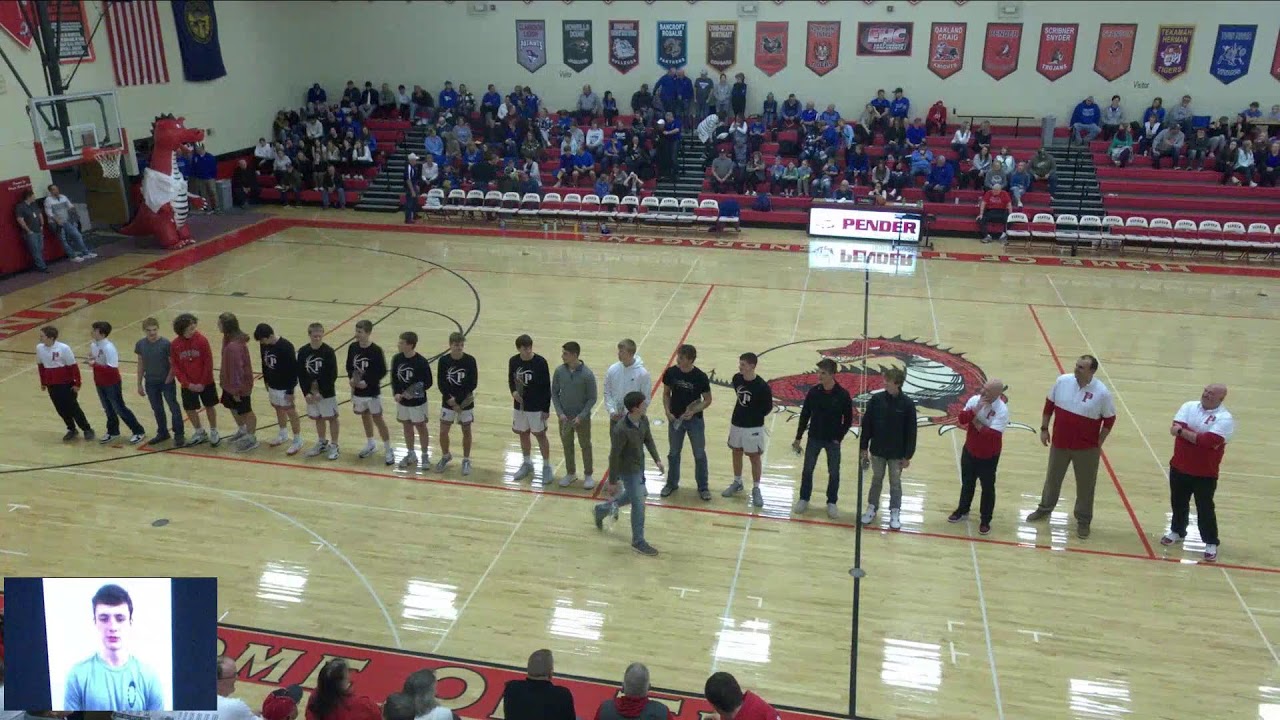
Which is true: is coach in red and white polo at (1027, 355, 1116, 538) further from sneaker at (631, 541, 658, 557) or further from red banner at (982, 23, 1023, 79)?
red banner at (982, 23, 1023, 79)

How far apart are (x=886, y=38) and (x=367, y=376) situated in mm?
19894

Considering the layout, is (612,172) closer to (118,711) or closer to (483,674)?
(483,674)

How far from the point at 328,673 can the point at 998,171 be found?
20.6 meters

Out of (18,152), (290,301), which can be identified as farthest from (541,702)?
(18,152)

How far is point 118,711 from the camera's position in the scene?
4.27m

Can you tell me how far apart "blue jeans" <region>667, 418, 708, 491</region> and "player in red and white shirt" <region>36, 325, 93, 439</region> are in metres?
6.50

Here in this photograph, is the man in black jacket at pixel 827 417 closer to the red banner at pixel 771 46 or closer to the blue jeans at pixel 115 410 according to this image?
the blue jeans at pixel 115 410

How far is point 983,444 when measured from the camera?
8.55m

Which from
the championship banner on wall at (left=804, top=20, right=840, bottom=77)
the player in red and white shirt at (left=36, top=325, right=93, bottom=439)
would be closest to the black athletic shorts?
the player in red and white shirt at (left=36, top=325, right=93, bottom=439)

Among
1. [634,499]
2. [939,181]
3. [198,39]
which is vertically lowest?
[634,499]

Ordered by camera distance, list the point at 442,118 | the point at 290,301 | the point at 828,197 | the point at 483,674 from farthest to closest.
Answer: the point at 442,118 → the point at 828,197 → the point at 290,301 → the point at 483,674

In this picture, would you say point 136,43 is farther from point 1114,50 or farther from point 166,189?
point 1114,50

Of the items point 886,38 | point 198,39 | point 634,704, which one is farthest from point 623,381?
point 198,39

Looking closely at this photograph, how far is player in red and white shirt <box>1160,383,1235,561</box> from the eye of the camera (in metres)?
8.02
